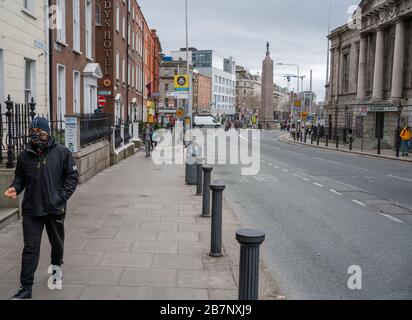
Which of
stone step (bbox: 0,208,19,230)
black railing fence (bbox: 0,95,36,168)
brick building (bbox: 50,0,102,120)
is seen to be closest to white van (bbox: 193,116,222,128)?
brick building (bbox: 50,0,102,120)

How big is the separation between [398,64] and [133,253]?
33.4m

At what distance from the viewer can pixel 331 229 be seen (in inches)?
341

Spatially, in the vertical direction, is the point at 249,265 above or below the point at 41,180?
below

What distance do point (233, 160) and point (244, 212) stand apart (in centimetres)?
1359

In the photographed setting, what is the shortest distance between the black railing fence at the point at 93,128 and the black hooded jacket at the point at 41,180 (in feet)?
29.6

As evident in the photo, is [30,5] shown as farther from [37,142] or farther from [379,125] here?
[379,125]

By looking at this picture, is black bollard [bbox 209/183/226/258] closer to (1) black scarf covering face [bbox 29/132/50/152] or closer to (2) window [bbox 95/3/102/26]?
(1) black scarf covering face [bbox 29/132/50/152]

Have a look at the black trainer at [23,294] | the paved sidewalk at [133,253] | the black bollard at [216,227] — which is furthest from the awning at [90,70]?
the black trainer at [23,294]

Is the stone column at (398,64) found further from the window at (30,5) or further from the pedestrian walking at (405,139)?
the window at (30,5)

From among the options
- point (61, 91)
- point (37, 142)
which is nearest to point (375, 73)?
point (61, 91)

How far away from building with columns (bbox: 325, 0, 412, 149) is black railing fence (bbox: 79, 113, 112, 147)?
70.2 feet
